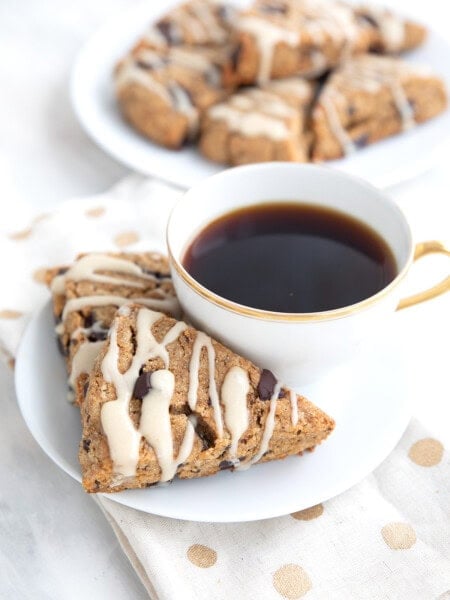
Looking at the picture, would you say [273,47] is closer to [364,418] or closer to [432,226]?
[432,226]

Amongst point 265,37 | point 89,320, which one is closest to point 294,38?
point 265,37

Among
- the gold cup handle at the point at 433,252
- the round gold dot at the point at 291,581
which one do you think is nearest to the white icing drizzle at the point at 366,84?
the gold cup handle at the point at 433,252

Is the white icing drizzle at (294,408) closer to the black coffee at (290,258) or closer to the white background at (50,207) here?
the black coffee at (290,258)

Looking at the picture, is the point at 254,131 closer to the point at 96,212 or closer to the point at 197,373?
the point at 96,212

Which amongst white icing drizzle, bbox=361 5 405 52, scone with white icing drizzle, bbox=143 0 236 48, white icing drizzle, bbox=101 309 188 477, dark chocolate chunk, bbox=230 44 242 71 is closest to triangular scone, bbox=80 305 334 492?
white icing drizzle, bbox=101 309 188 477

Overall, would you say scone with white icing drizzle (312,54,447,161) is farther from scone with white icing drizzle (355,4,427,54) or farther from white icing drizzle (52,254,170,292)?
white icing drizzle (52,254,170,292)

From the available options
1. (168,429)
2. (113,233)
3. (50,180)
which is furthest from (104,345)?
(50,180)
